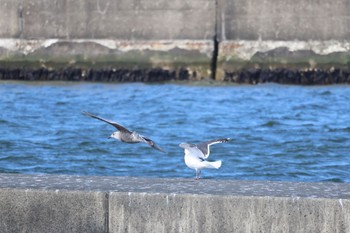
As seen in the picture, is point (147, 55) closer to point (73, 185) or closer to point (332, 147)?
point (332, 147)

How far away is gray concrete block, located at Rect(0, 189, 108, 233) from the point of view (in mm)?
6043

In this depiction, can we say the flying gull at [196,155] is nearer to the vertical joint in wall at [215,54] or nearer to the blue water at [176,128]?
the blue water at [176,128]

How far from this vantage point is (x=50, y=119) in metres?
16.1

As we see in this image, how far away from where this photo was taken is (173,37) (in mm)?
19406

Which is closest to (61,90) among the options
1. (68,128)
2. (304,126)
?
(68,128)

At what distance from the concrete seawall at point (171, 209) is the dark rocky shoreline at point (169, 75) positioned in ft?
42.4

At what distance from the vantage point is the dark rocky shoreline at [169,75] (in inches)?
754

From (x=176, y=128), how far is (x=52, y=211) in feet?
30.8

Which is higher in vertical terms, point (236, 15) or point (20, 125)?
point (236, 15)

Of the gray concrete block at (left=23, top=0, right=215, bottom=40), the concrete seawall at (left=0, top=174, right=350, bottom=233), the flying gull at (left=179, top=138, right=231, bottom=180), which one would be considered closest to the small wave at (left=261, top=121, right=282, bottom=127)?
the gray concrete block at (left=23, top=0, right=215, bottom=40)

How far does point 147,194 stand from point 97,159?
21.6ft

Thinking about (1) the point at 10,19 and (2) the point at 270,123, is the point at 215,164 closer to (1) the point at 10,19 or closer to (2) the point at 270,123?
(2) the point at 270,123

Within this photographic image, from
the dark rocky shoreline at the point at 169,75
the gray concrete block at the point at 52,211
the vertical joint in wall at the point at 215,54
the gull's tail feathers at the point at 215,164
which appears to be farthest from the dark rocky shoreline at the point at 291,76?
the gray concrete block at the point at 52,211

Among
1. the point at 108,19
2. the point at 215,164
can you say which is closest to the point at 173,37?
the point at 108,19
